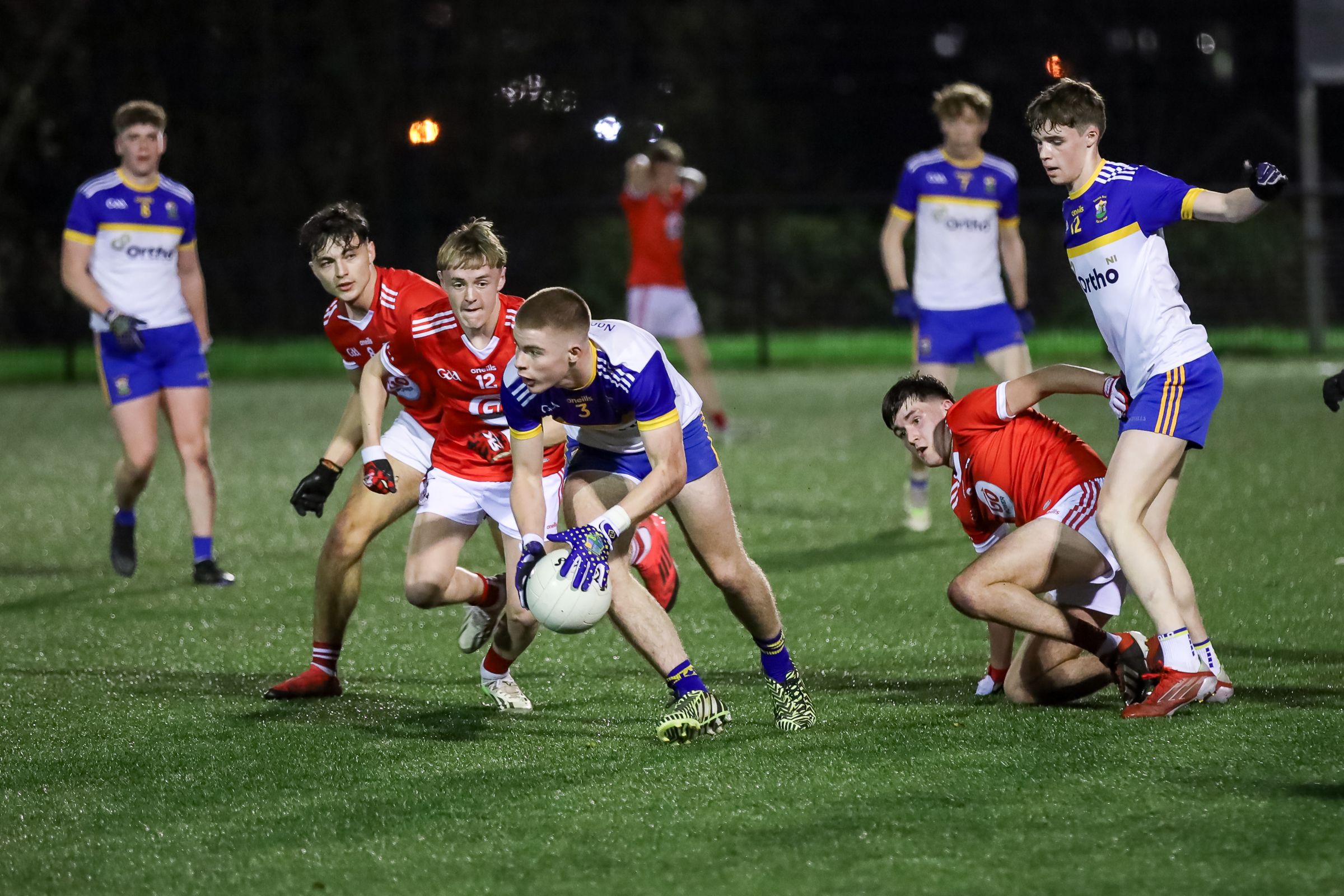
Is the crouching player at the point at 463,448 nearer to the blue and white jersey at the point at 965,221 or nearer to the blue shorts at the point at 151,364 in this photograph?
the blue shorts at the point at 151,364

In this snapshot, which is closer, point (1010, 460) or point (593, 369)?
point (593, 369)

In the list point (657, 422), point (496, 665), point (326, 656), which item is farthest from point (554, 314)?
point (326, 656)

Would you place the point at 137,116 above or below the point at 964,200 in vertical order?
above

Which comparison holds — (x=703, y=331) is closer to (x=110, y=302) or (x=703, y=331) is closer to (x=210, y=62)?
(x=210, y=62)

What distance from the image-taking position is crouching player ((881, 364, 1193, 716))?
16.4 ft

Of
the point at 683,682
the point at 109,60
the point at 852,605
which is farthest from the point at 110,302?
the point at 109,60

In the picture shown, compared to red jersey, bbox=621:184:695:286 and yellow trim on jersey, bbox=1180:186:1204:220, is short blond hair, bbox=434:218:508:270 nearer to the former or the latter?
yellow trim on jersey, bbox=1180:186:1204:220

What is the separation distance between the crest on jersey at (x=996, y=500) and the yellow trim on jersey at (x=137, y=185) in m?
4.97

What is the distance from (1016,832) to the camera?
12.7 feet

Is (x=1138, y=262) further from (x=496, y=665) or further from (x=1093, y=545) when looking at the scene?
(x=496, y=665)


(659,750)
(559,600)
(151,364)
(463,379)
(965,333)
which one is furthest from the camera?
(965,333)

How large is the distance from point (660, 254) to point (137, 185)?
616 cm

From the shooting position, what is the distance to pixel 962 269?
9.00 meters

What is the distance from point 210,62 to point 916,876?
85.8 feet
